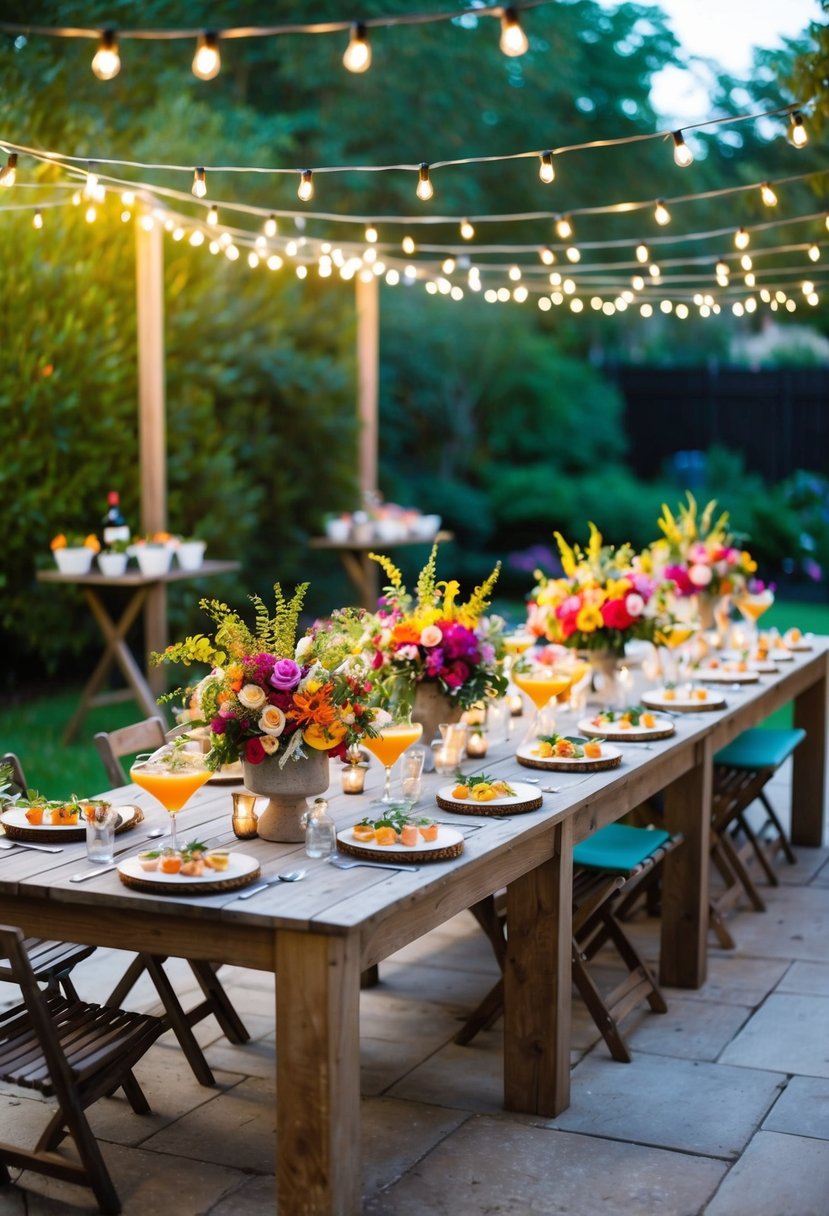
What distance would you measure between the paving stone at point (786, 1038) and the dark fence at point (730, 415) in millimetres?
11688

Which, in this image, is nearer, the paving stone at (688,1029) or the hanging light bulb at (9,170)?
the paving stone at (688,1029)

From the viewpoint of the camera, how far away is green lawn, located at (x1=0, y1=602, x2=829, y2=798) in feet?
25.3

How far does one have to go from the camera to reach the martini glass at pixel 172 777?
3.50 metres

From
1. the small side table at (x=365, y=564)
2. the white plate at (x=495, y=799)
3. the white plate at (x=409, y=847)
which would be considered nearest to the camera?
the white plate at (x=409, y=847)

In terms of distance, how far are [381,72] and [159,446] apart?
828 cm

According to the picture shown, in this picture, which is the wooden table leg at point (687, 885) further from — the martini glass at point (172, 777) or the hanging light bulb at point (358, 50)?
the hanging light bulb at point (358, 50)

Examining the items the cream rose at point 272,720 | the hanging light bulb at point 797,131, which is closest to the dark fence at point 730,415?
the hanging light bulb at point 797,131

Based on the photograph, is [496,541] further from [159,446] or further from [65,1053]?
[65,1053]

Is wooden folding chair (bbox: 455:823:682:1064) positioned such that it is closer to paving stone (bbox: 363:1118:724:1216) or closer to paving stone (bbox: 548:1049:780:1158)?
paving stone (bbox: 548:1049:780:1158)

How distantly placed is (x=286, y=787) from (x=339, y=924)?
0.67 meters

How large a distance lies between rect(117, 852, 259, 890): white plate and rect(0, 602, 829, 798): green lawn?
12.7ft

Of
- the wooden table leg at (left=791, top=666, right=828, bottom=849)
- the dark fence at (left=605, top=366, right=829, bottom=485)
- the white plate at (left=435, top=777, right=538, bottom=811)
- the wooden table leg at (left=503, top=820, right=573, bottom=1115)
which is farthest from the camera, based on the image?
the dark fence at (left=605, top=366, right=829, bottom=485)

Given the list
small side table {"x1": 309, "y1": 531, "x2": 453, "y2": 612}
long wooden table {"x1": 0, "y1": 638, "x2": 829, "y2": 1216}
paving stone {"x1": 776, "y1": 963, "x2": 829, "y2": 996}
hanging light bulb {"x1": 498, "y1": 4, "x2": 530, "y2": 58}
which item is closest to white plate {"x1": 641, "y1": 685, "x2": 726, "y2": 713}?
long wooden table {"x1": 0, "y1": 638, "x2": 829, "y2": 1216}

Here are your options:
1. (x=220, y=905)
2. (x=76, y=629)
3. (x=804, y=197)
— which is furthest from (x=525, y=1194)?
(x=804, y=197)
